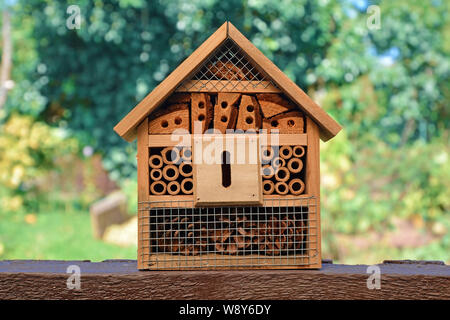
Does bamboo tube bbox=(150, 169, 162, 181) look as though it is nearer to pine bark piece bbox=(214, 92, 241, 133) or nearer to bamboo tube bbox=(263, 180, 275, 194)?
pine bark piece bbox=(214, 92, 241, 133)

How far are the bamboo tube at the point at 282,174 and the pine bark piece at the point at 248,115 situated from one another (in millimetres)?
153

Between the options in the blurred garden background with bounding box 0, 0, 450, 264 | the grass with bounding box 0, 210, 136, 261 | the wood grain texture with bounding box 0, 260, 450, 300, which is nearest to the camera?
the wood grain texture with bounding box 0, 260, 450, 300

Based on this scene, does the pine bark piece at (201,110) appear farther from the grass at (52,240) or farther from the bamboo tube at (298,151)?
the grass at (52,240)

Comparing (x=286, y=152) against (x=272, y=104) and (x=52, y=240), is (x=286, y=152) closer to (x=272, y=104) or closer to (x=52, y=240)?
(x=272, y=104)

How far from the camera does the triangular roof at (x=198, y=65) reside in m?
1.63

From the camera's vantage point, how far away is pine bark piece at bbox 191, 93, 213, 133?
169 cm

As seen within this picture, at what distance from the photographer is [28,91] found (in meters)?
5.08

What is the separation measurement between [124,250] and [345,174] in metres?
2.20

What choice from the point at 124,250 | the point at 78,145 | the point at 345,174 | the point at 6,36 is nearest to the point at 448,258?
the point at 345,174

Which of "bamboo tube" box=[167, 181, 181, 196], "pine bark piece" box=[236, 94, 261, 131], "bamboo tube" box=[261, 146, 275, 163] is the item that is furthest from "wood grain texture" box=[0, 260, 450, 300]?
"pine bark piece" box=[236, 94, 261, 131]

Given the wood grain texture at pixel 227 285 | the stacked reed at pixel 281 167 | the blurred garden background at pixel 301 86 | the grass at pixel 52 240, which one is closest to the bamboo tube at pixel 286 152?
→ the stacked reed at pixel 281 167

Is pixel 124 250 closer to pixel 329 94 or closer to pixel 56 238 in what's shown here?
pixel 56 238

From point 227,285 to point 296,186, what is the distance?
39 cm

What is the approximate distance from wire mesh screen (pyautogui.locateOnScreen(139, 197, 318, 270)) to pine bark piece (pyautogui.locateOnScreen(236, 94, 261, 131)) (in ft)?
0.81
